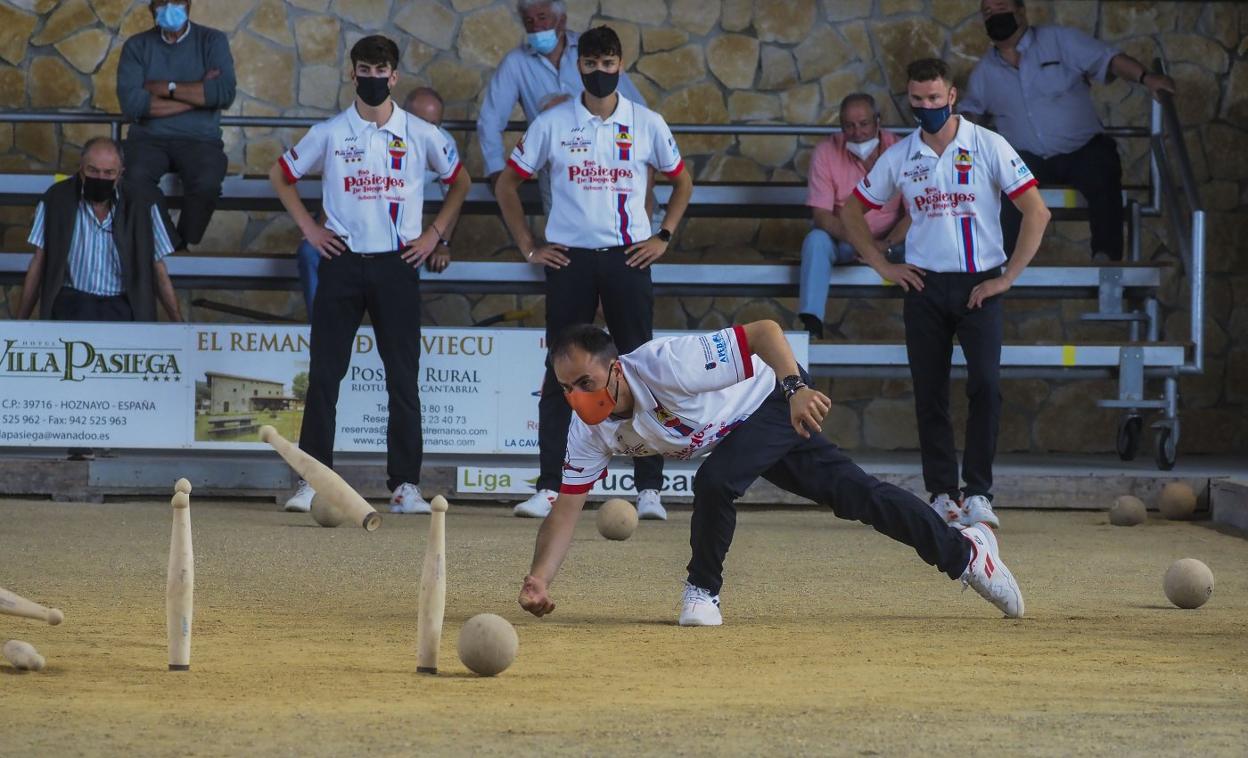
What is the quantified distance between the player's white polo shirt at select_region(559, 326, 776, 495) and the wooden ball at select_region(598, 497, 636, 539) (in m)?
2.64

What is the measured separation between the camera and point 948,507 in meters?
9.14

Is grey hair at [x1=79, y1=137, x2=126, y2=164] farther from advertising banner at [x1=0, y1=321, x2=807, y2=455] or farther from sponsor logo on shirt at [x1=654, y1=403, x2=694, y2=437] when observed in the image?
sponsor logo on shirt at [x1=654, y1=403, x2=694, y2=437]

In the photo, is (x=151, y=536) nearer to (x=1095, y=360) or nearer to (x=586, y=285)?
(x=586, y=285)

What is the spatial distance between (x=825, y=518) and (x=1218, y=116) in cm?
548

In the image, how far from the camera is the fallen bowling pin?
490cm

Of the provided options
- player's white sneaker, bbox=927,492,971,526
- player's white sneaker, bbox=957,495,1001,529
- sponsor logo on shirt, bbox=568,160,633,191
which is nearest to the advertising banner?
sponsor logo on shirt, bbox=568,160,633,191

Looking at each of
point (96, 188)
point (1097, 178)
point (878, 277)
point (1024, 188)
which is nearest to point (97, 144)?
point (96, 188)

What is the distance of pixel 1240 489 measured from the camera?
402 inches

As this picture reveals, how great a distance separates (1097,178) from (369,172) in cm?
542

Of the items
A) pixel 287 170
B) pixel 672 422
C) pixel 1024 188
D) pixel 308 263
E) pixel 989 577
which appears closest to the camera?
pixel 672 422

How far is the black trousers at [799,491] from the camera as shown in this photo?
20.0 ft

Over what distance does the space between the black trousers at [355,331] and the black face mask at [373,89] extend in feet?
2.86

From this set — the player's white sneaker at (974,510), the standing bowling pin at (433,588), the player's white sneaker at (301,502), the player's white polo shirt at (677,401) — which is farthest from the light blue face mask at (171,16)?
the standing bowling pin at (433,588)

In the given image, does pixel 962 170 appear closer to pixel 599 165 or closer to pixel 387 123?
pixel 599 165
